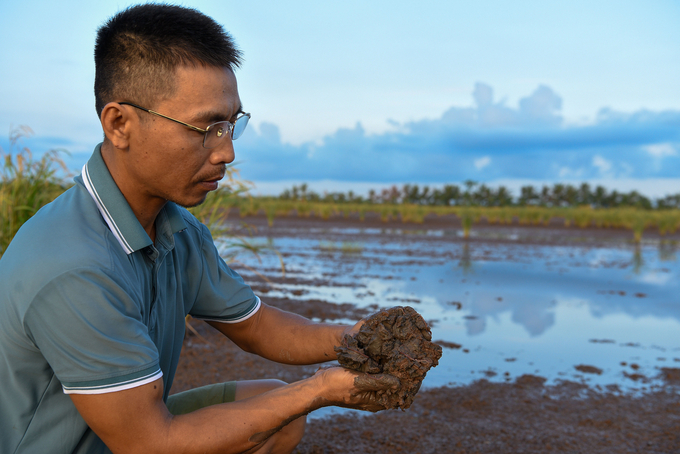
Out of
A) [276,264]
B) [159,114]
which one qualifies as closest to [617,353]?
[159,114]

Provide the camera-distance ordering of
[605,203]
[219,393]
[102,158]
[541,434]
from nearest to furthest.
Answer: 1. [102,158]
2. [219,393]
3. [541,434]
4. [605,203]

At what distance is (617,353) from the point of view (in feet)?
16.6

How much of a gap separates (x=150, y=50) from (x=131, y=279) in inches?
26.3

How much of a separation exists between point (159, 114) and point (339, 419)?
2.53 m

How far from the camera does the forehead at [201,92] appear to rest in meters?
1.46

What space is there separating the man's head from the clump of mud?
0.95 meters

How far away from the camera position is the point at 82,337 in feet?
4.01

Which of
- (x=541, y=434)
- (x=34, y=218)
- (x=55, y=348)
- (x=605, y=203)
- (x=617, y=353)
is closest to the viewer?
(x=55, y=348)

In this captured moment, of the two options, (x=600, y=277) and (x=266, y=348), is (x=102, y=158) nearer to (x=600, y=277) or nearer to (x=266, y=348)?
(x=266, y=348)

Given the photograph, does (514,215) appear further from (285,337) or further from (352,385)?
(352,385)

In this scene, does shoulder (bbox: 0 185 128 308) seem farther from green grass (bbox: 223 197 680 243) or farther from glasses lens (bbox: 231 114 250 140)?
green grass (bbox: 223 197 680 243)

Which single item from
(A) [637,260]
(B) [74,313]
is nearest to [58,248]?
(B) [74,313]

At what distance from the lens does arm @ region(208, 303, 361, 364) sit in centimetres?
196

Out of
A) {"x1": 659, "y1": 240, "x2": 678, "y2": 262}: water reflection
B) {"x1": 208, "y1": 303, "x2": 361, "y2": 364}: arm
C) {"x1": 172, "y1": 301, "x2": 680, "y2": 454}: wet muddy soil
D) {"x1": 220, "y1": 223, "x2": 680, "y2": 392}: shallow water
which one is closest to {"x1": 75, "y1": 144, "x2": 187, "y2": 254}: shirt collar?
{"x1": 208, "y1": 303, "x2": 361, "y2": 364}: arm
